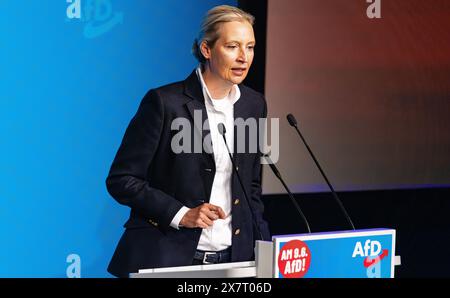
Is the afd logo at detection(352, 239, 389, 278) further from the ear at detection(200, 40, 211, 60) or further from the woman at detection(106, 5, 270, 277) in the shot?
the ear at detection(200, 40, 211, 60)

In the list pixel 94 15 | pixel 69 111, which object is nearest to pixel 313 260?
pixel 69 111

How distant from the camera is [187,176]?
3.15m

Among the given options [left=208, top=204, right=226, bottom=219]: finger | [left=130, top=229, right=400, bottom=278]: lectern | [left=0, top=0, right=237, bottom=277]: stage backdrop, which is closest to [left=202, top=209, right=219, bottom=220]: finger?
[left=208, top=204, right=226, bottom=219]: finger

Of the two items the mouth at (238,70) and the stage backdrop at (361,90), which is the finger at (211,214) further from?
the stage backdrop at (361,90)

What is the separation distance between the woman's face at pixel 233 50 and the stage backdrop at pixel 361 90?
139cm

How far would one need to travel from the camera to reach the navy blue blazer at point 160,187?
3.11m

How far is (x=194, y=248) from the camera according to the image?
3.12 m

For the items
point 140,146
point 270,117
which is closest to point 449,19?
point 270,117

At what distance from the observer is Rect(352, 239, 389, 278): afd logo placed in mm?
2699

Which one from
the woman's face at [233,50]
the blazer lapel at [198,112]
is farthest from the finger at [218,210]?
the woman's face at [233,50]

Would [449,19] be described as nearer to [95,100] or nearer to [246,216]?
[95,100]

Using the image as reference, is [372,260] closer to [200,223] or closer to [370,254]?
[370,254]

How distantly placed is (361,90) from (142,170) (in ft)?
6.97

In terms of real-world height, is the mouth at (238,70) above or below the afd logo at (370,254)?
above
